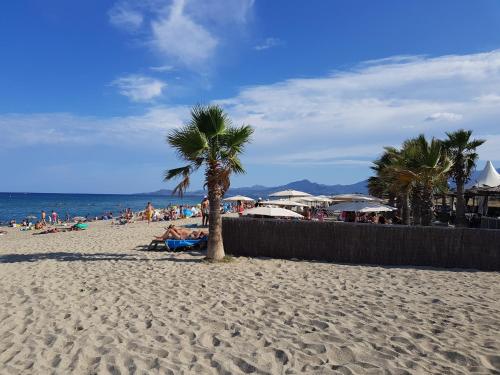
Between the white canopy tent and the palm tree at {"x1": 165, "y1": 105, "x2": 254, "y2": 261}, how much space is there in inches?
635

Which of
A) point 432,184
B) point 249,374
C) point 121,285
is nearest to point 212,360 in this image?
point 249,374

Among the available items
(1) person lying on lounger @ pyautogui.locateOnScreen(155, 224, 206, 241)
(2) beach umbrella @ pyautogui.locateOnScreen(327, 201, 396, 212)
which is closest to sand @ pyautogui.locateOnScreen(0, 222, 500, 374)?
(1) person lying on lounger @ pyautogui.locateOnScreen(155, 224, 206, 241)

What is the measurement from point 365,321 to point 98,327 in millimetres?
3436

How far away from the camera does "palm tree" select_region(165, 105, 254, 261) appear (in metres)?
10.3

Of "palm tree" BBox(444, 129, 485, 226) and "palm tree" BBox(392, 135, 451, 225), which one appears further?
"palm tree" BBox(444, 129, 485, 226)

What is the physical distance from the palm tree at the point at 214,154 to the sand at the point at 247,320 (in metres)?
1.31

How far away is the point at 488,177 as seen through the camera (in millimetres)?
22828

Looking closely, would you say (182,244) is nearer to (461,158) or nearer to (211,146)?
(211,146)

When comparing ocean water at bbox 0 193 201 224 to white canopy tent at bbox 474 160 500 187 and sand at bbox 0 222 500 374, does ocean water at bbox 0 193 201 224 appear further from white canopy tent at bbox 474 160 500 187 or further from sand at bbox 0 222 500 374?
white canopy tent at bbox 474 160 500 187

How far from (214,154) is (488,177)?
60.2 feet

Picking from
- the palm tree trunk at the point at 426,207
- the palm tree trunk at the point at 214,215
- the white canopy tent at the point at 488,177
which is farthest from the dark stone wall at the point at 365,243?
the white canopy tent at the point at 488,177

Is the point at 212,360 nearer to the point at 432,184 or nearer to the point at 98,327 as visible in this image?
the point at 98,327

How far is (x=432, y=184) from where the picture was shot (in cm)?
1330

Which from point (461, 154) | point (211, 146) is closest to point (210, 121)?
point (211, 146)
